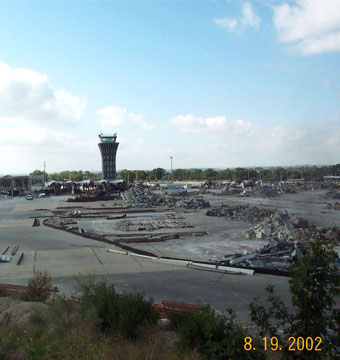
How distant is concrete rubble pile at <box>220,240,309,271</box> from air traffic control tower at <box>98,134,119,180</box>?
112 m

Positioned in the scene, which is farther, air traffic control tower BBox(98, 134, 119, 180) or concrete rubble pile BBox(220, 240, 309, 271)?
air traffic control tower BBox(98, 134, 119, 180)

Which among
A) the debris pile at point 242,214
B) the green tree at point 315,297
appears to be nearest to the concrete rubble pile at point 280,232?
the debris pile at point 242,214

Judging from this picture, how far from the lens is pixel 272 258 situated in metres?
18.0

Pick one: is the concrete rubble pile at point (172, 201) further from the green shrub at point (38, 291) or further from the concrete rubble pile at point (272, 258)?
the green shrub at point (38, 291)

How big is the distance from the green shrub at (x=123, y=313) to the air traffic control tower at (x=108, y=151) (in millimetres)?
121138

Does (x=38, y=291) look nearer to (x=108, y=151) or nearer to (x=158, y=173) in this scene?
(x=108, y=151)

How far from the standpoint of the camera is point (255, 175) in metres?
160

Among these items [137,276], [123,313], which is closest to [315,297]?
[123,313]

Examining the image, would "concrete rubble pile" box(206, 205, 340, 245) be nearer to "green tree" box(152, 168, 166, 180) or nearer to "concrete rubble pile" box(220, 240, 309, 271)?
"concrete rubble pile" box(220, 240, 309, 271)

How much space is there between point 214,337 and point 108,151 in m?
125

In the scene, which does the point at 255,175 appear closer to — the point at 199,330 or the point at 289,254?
the point at 289,254

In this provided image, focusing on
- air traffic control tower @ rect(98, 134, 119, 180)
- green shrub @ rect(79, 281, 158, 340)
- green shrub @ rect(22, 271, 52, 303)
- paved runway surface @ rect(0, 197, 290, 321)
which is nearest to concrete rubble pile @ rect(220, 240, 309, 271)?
paved runway surface @ rect(0, 197, 290, 321)

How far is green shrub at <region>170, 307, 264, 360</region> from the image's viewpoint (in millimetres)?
5957

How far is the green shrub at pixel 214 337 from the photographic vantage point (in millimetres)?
5957
